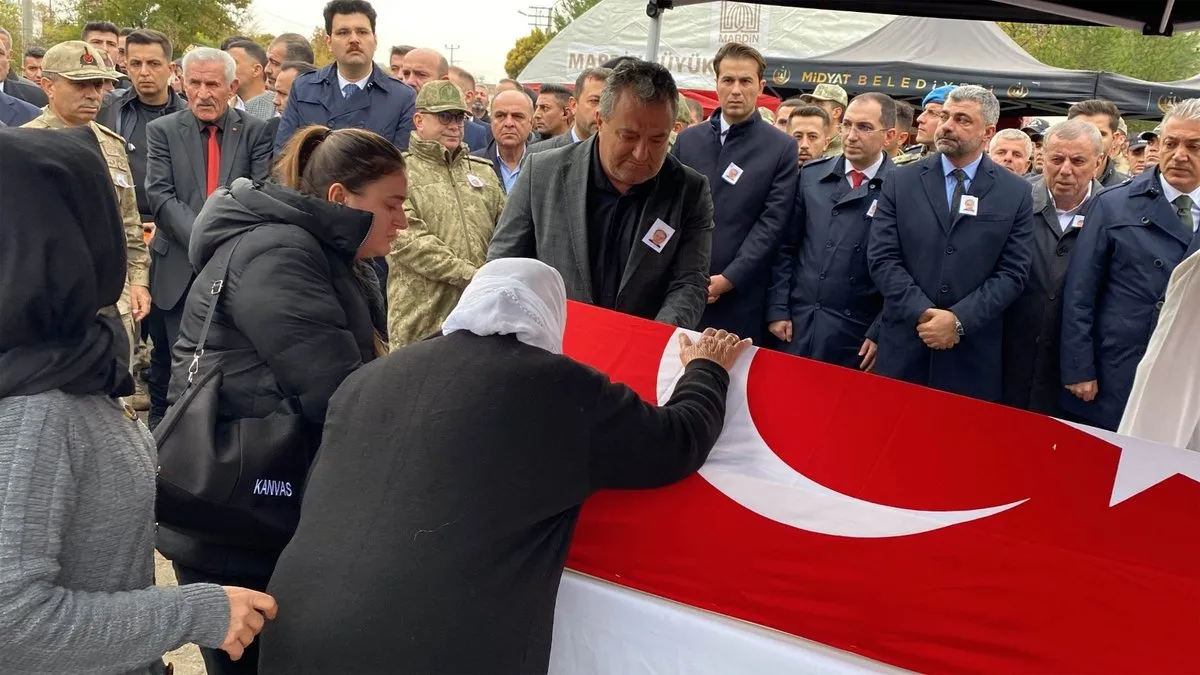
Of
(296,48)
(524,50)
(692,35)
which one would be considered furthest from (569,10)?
(296,48)

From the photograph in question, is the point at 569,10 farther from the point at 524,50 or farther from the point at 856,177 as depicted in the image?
the point at 856,177

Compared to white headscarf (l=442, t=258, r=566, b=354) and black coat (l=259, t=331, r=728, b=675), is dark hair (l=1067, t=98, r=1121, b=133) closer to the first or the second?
white headscarf (l=442, t=258, r=566, b=354)

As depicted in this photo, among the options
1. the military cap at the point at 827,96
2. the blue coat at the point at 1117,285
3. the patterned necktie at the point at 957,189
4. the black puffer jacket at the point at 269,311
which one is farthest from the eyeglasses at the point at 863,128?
the black puffer jacket at the point at 269,311

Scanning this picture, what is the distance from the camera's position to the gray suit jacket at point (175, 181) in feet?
18.4

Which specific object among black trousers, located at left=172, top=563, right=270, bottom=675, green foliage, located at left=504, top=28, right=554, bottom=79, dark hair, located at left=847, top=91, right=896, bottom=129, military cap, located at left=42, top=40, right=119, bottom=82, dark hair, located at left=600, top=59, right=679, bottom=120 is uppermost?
dark hair, located at left=600, top=59, right=679, bottom=120

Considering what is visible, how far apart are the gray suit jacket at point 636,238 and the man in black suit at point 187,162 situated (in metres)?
2.55

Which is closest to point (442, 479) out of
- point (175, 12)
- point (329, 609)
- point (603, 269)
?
point (329, 609)

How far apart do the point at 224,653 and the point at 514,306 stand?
4.02 ft

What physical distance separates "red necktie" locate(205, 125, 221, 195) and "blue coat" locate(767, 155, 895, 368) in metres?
3.26

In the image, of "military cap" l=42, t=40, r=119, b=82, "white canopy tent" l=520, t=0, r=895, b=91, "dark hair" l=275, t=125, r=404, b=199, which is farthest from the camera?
"white canopy tent" l=520, t=0, r=895, b=91

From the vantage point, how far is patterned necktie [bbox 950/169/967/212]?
4.54 metres

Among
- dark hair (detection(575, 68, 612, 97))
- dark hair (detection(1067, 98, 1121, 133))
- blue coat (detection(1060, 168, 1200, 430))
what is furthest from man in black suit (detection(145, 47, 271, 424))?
dark hair (detection(1067, 98, 1121, 133))

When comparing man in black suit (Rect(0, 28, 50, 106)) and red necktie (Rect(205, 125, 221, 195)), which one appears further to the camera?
man in black suit (Rect(0, 28, 50, 106))

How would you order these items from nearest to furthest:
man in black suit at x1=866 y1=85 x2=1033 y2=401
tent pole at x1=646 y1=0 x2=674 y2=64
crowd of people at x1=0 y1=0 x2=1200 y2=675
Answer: crowd of people at x1=0 y1=0 x2=1200 y2=675 → tent pole at x1=646 y1=0 x2=674 y2=64 → man in black suit at x1=866 y1=85 x2=1033 y2=401
